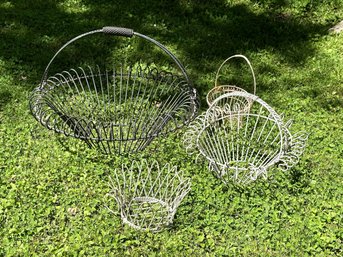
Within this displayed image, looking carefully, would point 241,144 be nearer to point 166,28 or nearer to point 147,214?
point 147,214

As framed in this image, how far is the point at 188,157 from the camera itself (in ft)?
16.9

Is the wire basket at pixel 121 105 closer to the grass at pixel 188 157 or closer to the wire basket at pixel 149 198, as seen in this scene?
the grass at pixel 188 157

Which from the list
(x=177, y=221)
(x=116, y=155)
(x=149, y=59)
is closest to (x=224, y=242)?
(x=177, y=221)

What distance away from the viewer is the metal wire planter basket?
4.83 meters

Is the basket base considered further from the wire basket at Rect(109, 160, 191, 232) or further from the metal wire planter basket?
the metal wire planter basket

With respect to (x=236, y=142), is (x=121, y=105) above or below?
below

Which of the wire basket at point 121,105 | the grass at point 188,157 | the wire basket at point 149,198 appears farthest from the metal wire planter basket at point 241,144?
the wire basket at point 149,198

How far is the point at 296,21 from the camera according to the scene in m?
7.84

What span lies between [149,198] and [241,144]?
145 centimetres

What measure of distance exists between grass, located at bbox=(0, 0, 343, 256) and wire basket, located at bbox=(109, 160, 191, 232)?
4.3 inches

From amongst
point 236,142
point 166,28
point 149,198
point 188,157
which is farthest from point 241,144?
point 166,28

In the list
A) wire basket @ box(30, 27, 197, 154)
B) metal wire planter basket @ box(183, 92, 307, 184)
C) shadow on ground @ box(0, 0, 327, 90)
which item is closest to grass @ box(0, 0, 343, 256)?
shadow on ground @ box(0, 0, 327, 90)

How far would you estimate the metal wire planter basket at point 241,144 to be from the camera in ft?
15.8

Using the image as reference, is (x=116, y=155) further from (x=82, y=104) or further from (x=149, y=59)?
(x=149, y=59)
